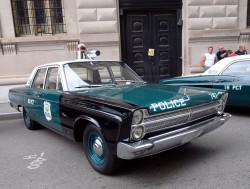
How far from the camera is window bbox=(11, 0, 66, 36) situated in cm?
947

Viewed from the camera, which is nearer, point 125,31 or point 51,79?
point 51,79

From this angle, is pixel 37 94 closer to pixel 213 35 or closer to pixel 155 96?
pixel 155 96

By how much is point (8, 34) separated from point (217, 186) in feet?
29.4

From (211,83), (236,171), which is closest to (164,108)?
(236,171)

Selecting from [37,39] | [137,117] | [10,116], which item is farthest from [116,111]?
[37,39]

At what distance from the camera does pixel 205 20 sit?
10.1 metres

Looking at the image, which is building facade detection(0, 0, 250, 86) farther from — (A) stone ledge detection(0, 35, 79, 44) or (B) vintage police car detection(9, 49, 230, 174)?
(B) vintage police car detection(9, 49, 230, 174)

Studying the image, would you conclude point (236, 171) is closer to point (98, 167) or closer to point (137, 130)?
point (137, 130)

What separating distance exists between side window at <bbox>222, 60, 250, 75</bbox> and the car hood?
8.03 feet

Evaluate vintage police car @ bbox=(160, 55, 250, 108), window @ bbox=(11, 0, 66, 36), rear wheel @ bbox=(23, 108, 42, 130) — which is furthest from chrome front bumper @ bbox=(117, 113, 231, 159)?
window @ bbox=(11, 0, 66, 36)

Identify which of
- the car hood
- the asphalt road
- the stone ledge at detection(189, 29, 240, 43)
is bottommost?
the asphalt road

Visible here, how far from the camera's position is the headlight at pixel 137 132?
275 centimetres

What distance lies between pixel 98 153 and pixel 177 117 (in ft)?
3.69

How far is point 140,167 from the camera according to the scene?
135 inches
